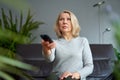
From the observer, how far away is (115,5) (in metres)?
5.22

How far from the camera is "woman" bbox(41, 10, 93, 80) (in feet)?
6.42

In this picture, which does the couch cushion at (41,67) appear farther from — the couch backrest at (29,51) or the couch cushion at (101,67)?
the couch cushion at (101,67)

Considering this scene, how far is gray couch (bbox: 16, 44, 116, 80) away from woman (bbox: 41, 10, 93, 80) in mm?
937

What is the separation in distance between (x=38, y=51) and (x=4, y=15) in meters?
1.90

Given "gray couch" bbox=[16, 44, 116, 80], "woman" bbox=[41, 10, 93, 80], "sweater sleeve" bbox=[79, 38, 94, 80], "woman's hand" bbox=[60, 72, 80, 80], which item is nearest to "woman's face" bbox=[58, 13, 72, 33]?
"woman" bbox=[41, 10, 93, 80]

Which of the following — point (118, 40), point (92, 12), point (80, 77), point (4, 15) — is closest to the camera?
point (118, 40)

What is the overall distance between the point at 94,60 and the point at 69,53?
1.19 metres

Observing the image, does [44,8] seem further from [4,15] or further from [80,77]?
[80,77]

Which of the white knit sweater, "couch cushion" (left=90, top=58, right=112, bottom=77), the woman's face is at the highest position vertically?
the woman's face

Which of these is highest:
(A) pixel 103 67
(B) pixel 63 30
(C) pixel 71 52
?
(B) pixel 63 30

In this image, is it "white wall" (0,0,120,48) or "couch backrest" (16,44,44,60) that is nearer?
"couch backrest" (16,44,44,60)

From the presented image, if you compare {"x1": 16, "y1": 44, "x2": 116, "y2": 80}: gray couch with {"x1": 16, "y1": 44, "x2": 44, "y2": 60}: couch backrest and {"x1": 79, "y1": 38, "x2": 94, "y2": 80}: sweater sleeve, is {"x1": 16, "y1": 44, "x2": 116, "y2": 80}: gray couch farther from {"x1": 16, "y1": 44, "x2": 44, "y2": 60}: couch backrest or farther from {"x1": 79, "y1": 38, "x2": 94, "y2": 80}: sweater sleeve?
{"x1": 79, "y1": 38, "x2": 94, "y2": 80}: sweater sleeve

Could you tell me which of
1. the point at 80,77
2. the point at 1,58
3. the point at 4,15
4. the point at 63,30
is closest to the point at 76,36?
the point at 63,30

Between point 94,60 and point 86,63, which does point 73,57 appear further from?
point 94,60
